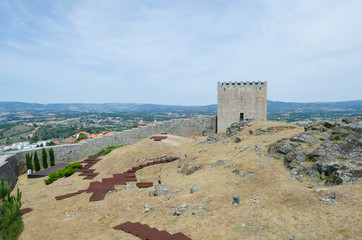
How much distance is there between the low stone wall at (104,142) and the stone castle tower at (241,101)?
3942mm

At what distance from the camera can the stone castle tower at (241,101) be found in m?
29.3

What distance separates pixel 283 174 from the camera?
1074 centimetres

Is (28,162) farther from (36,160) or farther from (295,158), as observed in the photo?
(295,158)

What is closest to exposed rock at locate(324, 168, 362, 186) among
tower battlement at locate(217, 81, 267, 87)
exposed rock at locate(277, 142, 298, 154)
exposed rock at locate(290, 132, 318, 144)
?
exposed rock at locate(277, 142, 298, 154)

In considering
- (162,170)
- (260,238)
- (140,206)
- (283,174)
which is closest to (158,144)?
(162,170)

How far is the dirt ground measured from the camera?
22.6 ft

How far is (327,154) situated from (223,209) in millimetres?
6434

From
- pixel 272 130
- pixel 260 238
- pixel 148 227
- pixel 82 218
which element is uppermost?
pixel 272 130

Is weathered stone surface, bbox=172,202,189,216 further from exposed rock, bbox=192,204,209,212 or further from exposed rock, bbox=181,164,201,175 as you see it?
exposed rock, bbox=181,164,201,175

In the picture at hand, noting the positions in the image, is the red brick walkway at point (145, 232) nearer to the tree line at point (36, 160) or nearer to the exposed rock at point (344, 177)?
the exposed rock at point (344, 177)

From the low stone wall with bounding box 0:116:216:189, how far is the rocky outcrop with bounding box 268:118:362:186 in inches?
769

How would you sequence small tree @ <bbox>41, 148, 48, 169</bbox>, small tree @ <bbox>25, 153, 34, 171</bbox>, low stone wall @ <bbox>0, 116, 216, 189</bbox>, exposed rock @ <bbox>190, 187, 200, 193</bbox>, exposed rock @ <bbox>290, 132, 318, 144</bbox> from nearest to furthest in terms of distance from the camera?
exposed rock @ <bbox>190, 187, 200, 193</bbox> < exposed rock @ <bbox>290, 132, 318, 144</bbox> < low stone wall @ <bbox>0, 116, 216, 189</bbox> < small tree @ <bbox>25, 153, 34, 171</bbox> < small tree @ <bbox>41, 148, 48, 169</bbox>

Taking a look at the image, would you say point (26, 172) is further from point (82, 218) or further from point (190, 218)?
point (190, 218)

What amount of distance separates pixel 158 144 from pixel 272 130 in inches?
441
